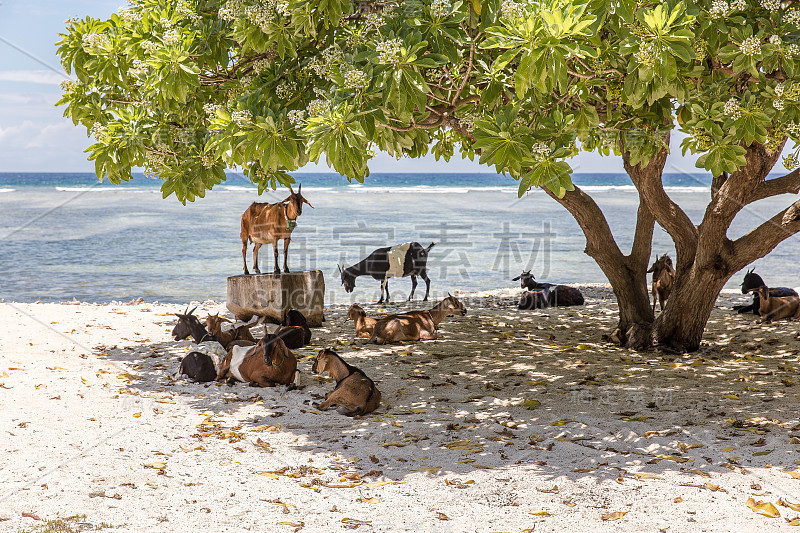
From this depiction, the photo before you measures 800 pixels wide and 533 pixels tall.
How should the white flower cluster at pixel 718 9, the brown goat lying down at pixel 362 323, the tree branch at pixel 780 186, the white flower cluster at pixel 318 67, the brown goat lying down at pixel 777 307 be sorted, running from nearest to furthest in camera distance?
the white flower cluster at pixel 718 9, the white flower cluster at pixel 318 67, the tree branch at pixel 780 186, the brown goat lying down at pixel 362 323, the brown goat lying down at pixel 777 307

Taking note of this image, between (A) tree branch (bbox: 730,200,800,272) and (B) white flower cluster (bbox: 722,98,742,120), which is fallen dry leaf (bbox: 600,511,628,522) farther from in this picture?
(A) tree branch (bbox: 730,200,800,272)

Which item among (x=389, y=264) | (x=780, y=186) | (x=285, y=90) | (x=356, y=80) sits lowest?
(x=389, y=264)

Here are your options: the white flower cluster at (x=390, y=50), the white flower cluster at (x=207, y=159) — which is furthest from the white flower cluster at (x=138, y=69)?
the white flower cluster at (x=390, y=50)

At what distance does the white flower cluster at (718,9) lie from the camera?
180 inches

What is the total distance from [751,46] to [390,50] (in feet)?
8.28

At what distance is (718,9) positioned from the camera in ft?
15.0

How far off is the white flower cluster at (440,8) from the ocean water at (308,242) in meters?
9.49

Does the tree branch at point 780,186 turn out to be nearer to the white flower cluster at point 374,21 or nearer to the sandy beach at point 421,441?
the sandy beach at point 421,441

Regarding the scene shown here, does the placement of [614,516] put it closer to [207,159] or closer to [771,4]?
[771,4]

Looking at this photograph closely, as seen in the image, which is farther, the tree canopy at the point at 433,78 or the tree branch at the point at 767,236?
the tree branch at the point at 767,236

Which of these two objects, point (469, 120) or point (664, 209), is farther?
point (664, 209)

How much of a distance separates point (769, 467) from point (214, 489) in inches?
159

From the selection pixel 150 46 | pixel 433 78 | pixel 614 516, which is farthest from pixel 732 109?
pixel 150 46

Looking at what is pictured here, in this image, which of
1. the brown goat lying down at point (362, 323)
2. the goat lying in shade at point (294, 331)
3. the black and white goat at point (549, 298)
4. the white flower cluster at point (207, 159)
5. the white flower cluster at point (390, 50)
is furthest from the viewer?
the black and white goat at point (549, 298)
